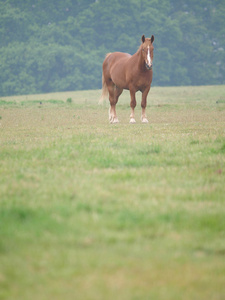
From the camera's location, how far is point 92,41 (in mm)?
58250

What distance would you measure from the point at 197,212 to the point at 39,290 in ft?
5.87

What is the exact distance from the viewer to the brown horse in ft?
39.7

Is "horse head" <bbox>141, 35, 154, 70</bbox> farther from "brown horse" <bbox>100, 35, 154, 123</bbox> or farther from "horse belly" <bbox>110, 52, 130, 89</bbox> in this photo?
"horse belly" <bbox>110, 52, 130, 89</bbox>

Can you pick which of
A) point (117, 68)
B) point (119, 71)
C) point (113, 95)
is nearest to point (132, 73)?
point (119, 71)

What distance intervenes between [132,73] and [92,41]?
46.9 m

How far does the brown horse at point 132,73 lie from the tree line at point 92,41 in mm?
39120

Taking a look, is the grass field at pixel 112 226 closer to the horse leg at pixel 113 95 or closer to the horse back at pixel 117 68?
the horse back at pixel 117 68

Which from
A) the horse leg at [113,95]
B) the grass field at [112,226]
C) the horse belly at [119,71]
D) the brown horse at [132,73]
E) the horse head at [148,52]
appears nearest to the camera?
the grass field at [112,226]

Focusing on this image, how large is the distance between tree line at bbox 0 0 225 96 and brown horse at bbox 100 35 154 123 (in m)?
39.1

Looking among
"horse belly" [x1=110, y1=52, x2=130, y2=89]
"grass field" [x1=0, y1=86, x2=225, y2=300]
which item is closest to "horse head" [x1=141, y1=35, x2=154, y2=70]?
"horse belly" [x1=110, y1=52, x2=130, y2=89]

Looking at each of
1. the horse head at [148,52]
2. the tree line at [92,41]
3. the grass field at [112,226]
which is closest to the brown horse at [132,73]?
the horse head at [148,52]

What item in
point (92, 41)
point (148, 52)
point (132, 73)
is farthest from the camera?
point (92, 41)

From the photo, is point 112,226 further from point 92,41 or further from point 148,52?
point 92,41

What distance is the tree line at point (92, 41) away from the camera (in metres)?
53.5
